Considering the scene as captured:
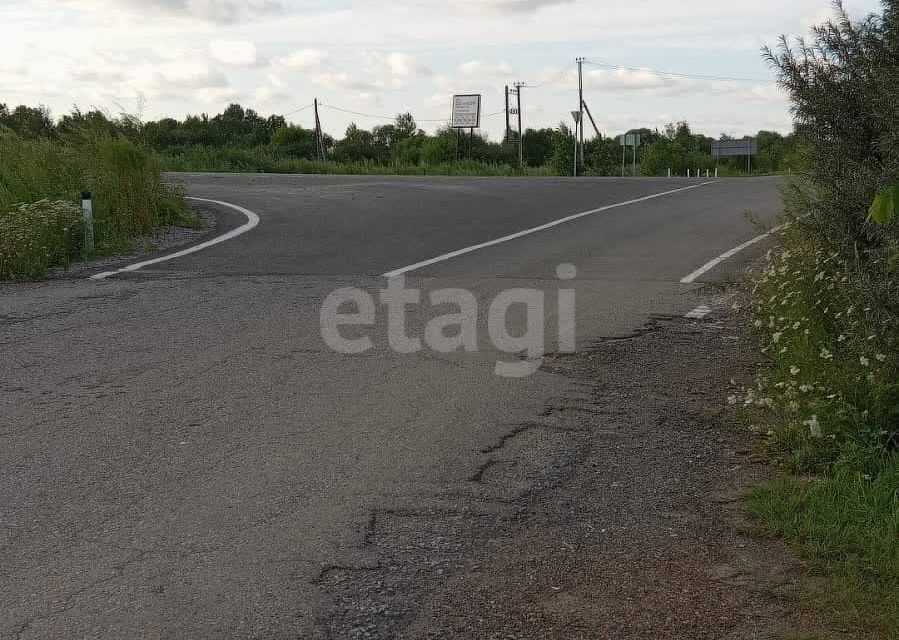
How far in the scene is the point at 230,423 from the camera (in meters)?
5.85

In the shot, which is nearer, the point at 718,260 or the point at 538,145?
A: the point at 718,260

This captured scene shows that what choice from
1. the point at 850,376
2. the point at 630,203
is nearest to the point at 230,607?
the point at 850,376

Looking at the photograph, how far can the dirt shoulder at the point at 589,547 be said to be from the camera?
368cm

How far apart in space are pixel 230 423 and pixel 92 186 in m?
10.5

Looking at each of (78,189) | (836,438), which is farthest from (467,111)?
(836,438)

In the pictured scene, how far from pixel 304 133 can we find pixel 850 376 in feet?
251

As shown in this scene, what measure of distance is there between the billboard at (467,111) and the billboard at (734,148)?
27596 millimetres

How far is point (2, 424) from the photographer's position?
5863 mm

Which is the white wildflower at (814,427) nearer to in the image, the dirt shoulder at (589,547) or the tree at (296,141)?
the dirt shoulder at (589,547)

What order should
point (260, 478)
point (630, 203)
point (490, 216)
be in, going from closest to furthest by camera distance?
point (260, 478) → point (490, 216) → point (630, 203)

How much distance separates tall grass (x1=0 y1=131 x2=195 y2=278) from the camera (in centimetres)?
1339

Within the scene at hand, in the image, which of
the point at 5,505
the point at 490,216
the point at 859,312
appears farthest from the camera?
the point at 490,216

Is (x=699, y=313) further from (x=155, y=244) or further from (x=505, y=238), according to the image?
(x=155, y=244)

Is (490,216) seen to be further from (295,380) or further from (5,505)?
(5,505)
